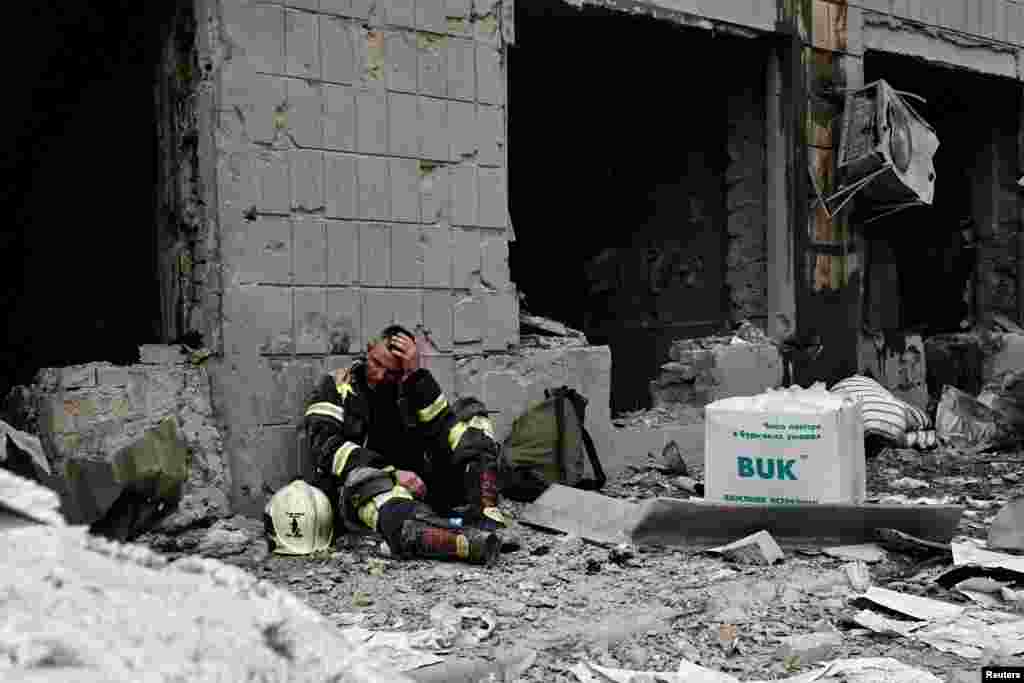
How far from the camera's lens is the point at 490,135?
18.1 feet

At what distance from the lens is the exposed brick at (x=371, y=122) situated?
5004 millimetres

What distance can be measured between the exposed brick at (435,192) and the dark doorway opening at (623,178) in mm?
1417

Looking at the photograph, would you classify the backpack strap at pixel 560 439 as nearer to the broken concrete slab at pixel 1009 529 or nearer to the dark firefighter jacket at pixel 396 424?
the dark firefighter jacket at pixel 396 424

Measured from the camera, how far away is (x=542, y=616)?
339 cm

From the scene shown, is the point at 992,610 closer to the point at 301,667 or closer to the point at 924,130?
the point at 301,667

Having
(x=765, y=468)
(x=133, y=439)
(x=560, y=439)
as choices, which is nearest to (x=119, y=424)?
(x=133, y=439)

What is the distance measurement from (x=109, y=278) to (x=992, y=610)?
5781 millimetres

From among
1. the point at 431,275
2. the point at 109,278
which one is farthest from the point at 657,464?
the point at 109,278

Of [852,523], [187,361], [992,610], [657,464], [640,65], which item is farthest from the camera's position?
[640,65]

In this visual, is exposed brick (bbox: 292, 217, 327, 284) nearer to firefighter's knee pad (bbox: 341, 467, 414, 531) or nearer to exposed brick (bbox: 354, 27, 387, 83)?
exposed brick (bbox: 354, 27, 387, 83)

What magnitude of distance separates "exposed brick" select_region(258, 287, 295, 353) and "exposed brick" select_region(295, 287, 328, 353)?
39mm

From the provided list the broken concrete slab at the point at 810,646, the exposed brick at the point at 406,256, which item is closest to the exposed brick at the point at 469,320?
the exposed brick at the point at 406,256

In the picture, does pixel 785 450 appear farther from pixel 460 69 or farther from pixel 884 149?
pixel 884 149

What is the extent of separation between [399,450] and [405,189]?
129 centimetres
